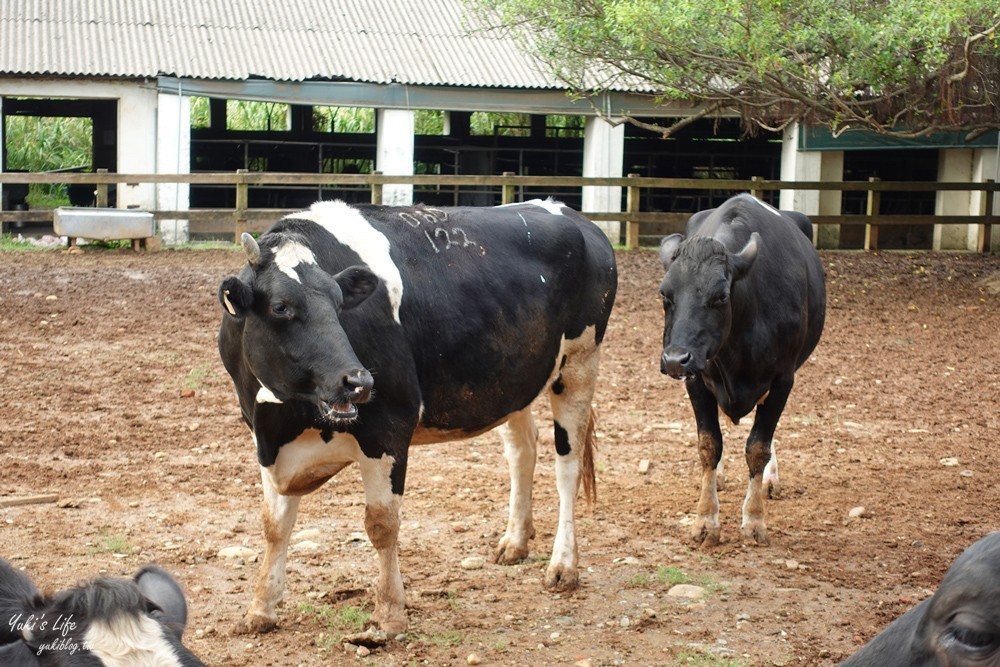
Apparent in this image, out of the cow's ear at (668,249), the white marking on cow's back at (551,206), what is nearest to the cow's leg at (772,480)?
the cow's ear at (668,249)

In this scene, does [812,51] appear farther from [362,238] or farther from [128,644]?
[128,644]

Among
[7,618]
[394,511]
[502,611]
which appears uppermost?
[7,618]

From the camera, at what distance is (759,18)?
49.4ft

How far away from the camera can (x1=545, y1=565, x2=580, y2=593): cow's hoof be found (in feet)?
19.9

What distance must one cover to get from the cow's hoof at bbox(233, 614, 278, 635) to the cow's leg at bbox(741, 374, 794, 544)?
285 cm

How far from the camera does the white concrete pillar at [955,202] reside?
23.4 m

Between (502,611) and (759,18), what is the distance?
11213 millimetres

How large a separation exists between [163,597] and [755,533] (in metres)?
4.50

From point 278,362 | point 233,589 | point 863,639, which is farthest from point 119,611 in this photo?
point 863,639

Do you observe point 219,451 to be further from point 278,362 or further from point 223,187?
point 223,187

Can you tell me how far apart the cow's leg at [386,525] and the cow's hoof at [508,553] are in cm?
108

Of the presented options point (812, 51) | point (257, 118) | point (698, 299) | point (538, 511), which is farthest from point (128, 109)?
point (698, 299)

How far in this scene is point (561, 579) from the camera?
6.09 metres

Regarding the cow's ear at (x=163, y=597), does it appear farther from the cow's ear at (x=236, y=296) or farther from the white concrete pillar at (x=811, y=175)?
the white concrete pillar at (x=811, y=175)
